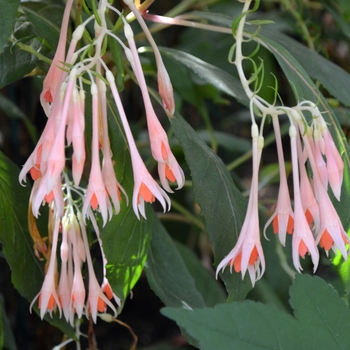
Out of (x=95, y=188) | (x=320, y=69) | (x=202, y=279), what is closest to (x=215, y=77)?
(x=320, y=69)

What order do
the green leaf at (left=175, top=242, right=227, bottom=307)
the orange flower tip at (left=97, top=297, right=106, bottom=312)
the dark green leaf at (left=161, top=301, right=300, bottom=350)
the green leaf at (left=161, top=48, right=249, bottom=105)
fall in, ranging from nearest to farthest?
the dark green leaf at (left=161, top=301, right=300, bottom=350) < the orange flower tip at (left=97, top=297, right=106, bottom=312) < the green leaf at (left=161, top=48, right=249, bottom=105) < the green leaf at (left=175, top=242, right=227, bottom=307)

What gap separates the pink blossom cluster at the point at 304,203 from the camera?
473 millimetres

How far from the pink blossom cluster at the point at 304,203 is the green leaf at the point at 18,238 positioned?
26cm

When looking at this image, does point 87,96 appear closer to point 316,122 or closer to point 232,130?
point 316,122

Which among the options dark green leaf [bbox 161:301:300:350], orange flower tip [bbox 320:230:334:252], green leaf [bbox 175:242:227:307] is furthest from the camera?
green leaf [bbox 175:242:227:307]

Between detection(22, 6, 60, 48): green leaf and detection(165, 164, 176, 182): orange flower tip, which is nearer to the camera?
detection(165, 164, 176, 182): orange flower tip

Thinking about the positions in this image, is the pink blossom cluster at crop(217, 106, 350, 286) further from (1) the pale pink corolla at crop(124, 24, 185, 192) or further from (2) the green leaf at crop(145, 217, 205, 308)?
(2) the green leaf at crop(145, 217, 205, 308)

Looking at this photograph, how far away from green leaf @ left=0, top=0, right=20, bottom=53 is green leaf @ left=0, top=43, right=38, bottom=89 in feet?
0.44

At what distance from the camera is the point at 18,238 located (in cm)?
64

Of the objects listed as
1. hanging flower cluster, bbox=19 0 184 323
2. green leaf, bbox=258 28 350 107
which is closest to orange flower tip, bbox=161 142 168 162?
hanging flower cluster, bbox=19 0 184 323

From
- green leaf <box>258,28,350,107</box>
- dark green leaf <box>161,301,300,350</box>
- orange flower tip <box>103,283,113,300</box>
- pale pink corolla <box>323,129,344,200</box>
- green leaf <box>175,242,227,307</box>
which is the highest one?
green leaf <box>258,28,350,107</box>

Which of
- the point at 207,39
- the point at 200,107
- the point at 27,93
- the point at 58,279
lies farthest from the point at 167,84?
the point at 207,39

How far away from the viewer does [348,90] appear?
790mm

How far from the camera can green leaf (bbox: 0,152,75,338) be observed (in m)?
0.62
